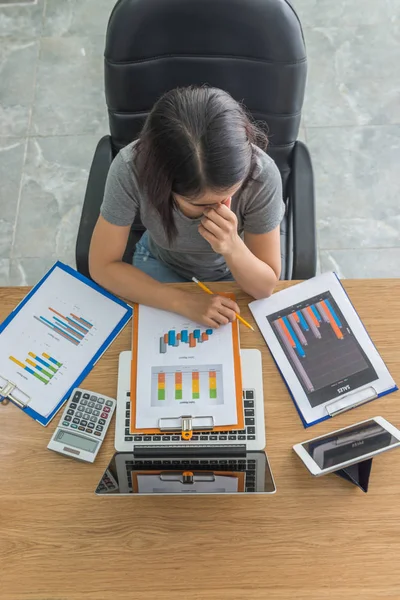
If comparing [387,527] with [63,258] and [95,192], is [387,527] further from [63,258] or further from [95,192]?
[63,258]

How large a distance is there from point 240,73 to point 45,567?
1014 mm

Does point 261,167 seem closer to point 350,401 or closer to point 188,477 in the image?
point 350,401

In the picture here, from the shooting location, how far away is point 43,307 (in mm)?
1271

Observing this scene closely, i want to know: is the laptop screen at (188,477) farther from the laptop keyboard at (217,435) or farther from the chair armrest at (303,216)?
the chair armrest at (303,216)

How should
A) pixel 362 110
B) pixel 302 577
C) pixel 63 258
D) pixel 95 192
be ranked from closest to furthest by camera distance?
pixel 302 577, pixel 95 192, pixel 63 258, pixel 362 110

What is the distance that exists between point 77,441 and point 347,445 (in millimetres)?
471

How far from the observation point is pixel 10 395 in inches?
46.8

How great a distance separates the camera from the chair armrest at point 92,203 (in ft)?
4.44

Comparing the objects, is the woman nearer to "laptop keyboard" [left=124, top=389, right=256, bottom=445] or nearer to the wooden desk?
"laptop keyboard" [left=124, top=389, right=256, bottom=445]

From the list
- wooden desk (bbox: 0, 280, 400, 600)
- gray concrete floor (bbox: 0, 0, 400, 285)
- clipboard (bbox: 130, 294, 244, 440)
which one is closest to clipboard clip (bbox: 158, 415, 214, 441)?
clipboard (bbox: 130, 294, 244, 440)

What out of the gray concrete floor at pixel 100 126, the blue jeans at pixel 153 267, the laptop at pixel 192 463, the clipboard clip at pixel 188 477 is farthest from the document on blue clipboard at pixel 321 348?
the gray concrete floor at pixel 100 126

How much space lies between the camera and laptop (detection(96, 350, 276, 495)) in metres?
1.09

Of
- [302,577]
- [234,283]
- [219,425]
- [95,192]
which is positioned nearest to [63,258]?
[95,192]

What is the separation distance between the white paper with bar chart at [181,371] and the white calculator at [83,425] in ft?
0.19
